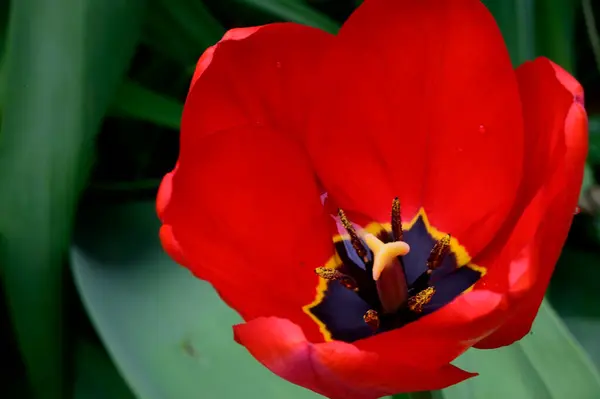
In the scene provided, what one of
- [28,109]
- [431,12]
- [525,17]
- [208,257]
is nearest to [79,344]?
[28,109]

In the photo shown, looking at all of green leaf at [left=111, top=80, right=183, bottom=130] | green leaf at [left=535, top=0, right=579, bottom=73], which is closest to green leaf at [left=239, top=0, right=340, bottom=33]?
green leaf at [left=111, top=80, right=183, bottom=130]

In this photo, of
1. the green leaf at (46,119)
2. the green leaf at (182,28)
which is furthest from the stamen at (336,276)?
the green leaf at (182,28)

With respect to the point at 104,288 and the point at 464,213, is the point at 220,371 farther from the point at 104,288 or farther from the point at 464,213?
the point at 464,213

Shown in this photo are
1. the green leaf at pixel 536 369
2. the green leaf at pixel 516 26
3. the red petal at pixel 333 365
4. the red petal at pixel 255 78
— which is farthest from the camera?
the green leaf at pixel 516 26

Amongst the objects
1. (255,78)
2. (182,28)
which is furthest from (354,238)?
(182,28)

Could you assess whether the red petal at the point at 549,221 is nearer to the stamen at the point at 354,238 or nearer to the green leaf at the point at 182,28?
the stamen at the point at 354,238

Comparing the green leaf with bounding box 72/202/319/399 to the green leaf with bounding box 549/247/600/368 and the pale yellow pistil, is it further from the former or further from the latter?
the green leaf with bounding box 549/247/600/368
